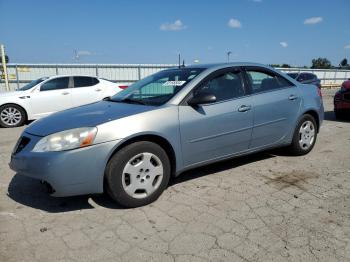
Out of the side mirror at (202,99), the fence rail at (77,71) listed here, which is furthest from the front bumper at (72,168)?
the fence rail at (77,71)

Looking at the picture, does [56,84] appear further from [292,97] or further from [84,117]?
[292,97]

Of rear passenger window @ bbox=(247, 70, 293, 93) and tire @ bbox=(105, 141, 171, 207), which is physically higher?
rear passenger window @ bbox=(247, 70, 293, 93)

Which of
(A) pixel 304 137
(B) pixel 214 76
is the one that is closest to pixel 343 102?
(A) pixel 304 137

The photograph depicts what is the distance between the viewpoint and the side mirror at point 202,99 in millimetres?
3631

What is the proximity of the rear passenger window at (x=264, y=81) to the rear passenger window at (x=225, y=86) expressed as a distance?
0.72 feet

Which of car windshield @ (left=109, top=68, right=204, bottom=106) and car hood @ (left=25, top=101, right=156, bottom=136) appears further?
car windshield @ (left=109, top=68, right=204, bottom=106)

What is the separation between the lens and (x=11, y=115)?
880cm

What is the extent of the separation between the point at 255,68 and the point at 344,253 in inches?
109

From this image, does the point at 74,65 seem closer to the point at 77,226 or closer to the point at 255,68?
the point at 255,68

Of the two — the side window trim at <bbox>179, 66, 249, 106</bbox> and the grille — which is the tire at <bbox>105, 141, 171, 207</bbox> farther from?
the grille

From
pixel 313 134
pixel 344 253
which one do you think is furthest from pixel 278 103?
pixel 344 253

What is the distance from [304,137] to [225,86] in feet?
6.15

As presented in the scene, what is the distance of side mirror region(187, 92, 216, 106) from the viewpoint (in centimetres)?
363

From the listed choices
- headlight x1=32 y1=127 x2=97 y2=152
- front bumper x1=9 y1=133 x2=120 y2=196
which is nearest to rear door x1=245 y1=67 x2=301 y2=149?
front bumper x1=9 y1=133 x2=120 y2=196
